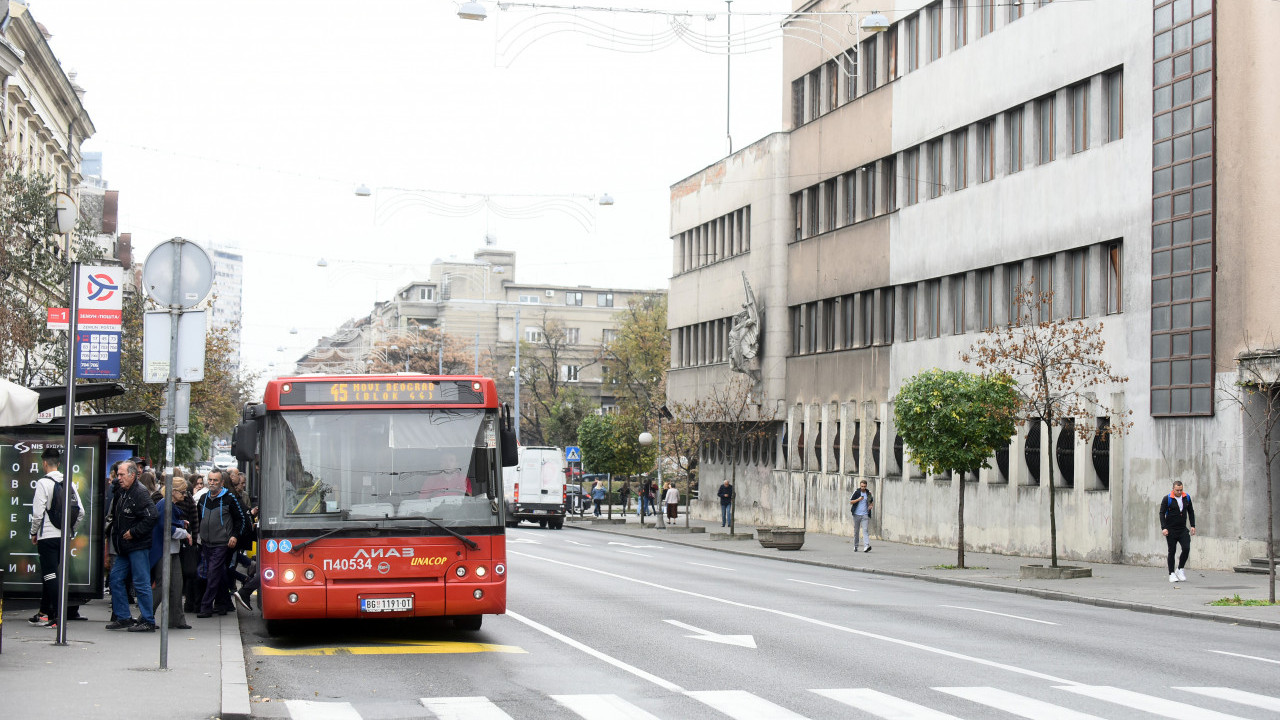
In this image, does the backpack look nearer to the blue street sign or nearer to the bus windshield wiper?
the bus windshield wiper

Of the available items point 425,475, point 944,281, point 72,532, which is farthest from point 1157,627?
point 944,281

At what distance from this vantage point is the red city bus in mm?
14766

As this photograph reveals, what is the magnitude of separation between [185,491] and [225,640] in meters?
2.78

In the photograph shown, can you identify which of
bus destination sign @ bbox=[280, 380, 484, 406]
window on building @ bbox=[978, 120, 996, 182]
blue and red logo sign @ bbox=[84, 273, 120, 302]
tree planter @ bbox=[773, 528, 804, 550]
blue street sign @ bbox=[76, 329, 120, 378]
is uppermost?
window on building @ bbox=[978, 120, 996, 182]

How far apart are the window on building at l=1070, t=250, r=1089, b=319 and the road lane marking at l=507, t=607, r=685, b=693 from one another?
62.3 ft

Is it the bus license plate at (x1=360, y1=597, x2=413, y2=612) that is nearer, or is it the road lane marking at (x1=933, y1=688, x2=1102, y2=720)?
the road lane marking at (x1=933, y1=688, x2=1102, y2=720)

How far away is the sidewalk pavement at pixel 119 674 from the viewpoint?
1034cm

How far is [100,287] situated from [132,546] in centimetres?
272

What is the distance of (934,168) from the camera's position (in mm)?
40906

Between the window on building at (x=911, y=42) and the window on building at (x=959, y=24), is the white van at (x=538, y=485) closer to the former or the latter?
the window on building at (x=911, y=42)

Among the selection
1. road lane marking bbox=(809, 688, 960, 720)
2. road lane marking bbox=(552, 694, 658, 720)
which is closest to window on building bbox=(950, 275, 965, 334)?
road lane marking bbox=(809, 688, 960, 720)

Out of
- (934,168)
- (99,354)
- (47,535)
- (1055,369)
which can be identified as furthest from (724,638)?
(934,168)

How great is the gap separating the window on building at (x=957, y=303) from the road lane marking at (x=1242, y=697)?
1084 inches

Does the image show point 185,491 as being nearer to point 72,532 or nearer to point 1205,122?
point 72,532
